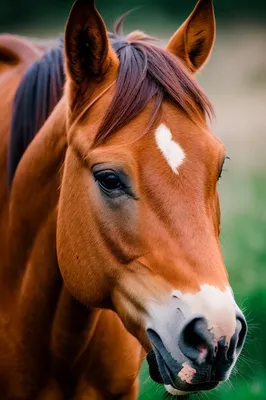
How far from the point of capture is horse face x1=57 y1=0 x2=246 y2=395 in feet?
7.18

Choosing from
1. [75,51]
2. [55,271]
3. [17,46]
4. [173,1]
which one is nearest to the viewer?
[75,51]

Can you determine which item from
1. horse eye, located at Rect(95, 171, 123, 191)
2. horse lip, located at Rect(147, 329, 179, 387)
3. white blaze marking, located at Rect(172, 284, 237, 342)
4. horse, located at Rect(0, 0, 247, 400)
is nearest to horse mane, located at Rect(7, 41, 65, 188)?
horse, located at Rect(0, 0, 247, 400)

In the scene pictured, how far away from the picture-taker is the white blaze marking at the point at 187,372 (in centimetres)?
221

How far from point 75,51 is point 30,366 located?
49.7 inches

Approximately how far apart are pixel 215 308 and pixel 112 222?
0.49 m

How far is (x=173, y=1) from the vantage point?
11078 millimetres

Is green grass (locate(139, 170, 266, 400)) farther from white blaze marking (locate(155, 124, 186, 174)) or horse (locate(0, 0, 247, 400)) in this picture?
white blaze marking (locate(155, 124, 186, 174))

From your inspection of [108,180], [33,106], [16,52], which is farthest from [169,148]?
[16,52]

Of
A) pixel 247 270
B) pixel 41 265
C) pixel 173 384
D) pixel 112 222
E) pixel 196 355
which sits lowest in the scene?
pixel 247 270

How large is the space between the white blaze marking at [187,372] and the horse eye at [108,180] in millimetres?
582

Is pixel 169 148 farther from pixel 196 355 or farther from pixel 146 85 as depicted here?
pixel 196 355

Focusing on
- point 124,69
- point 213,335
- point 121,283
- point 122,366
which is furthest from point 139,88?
point 122,366

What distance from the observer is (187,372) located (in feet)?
7.29

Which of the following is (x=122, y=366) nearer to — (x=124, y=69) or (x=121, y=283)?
Result: (x=121, y=283)
